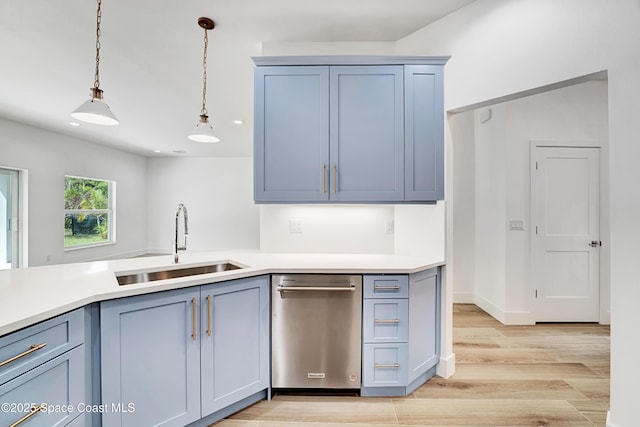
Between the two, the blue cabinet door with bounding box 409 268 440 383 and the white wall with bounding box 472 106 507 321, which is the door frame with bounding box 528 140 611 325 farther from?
the blue cabinet door with bounding box 409 268 440 383

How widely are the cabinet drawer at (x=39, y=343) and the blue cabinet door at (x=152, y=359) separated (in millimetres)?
117

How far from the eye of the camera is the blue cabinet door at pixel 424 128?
2158mm

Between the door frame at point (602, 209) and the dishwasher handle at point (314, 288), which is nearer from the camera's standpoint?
the dishwasher handle at point (314, 288)

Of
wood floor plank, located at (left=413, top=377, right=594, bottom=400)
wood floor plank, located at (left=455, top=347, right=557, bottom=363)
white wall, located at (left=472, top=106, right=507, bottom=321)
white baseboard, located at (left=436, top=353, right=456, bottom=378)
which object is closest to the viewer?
wood floor plank, located at (left=413, top=377, right=594, bottom=400)

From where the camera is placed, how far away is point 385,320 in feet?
6.42

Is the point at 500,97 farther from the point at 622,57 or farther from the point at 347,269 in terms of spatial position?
the point at 347,269

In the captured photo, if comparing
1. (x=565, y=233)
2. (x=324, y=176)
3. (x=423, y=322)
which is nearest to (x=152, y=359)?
(x=324, y=176)

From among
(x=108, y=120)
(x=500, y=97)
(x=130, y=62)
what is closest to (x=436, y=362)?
Answer: (x=500, y=97)

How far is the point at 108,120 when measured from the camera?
5.93 feet

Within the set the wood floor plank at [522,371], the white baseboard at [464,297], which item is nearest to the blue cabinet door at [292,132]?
the wood floor plank at [522,371]

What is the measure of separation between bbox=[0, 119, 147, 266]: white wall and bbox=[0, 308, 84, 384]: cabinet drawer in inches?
217

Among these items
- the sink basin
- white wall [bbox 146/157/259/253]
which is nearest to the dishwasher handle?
the sink basin

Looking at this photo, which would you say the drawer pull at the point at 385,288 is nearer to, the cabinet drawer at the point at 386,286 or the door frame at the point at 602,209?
the cabinet drawer at the point at 386,286

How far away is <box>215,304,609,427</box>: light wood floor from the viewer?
1788 mm
